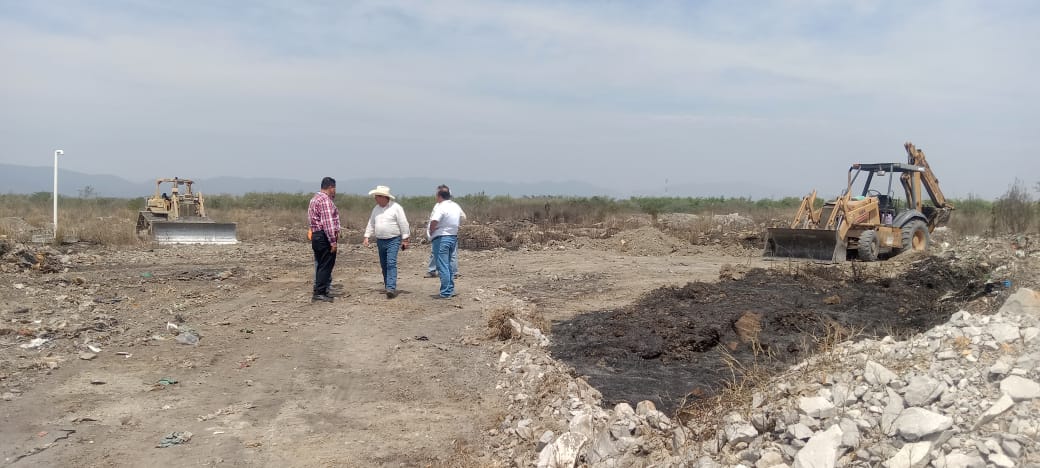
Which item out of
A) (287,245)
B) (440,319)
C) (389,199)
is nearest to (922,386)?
(440,319)

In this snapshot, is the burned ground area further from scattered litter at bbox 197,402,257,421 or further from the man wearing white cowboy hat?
scattered litter at bbox 197,402,257,421

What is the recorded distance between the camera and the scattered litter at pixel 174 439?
4.87m

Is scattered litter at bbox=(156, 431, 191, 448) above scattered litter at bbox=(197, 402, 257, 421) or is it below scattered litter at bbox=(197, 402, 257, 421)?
below

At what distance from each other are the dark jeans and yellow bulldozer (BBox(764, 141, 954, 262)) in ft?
33.5

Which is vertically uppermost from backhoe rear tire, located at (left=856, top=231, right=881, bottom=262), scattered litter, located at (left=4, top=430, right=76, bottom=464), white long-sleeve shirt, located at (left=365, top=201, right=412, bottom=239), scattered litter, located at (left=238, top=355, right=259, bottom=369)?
white long-sleeve shirt, located at (left=365, top=201, right=412, bottom=239)

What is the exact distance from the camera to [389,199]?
9.84 metres

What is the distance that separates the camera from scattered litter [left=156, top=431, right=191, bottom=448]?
16.0 feet

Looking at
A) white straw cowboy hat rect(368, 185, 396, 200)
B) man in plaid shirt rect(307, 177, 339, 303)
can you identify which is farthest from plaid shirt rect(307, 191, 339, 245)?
white straw cowboy hat rect(368, 185, 396, 200)

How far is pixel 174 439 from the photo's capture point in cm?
494

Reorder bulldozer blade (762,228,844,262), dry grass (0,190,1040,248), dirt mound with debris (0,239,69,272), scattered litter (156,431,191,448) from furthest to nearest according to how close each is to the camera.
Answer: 1. dry grass (0,190,1040,248)
2. bulldozer blade (762,228,844,262)
3. dirt mound with debris (0,239,69,272)
4. scattered litter (156,431,191,448)

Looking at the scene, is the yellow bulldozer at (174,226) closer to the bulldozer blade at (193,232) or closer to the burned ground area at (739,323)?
the bulldozer blade at (193,232)

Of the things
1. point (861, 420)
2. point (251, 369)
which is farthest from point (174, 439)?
point (861, 420)

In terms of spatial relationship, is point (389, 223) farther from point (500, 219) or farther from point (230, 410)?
point (500, 219)

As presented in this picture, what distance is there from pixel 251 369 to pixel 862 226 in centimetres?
1355
